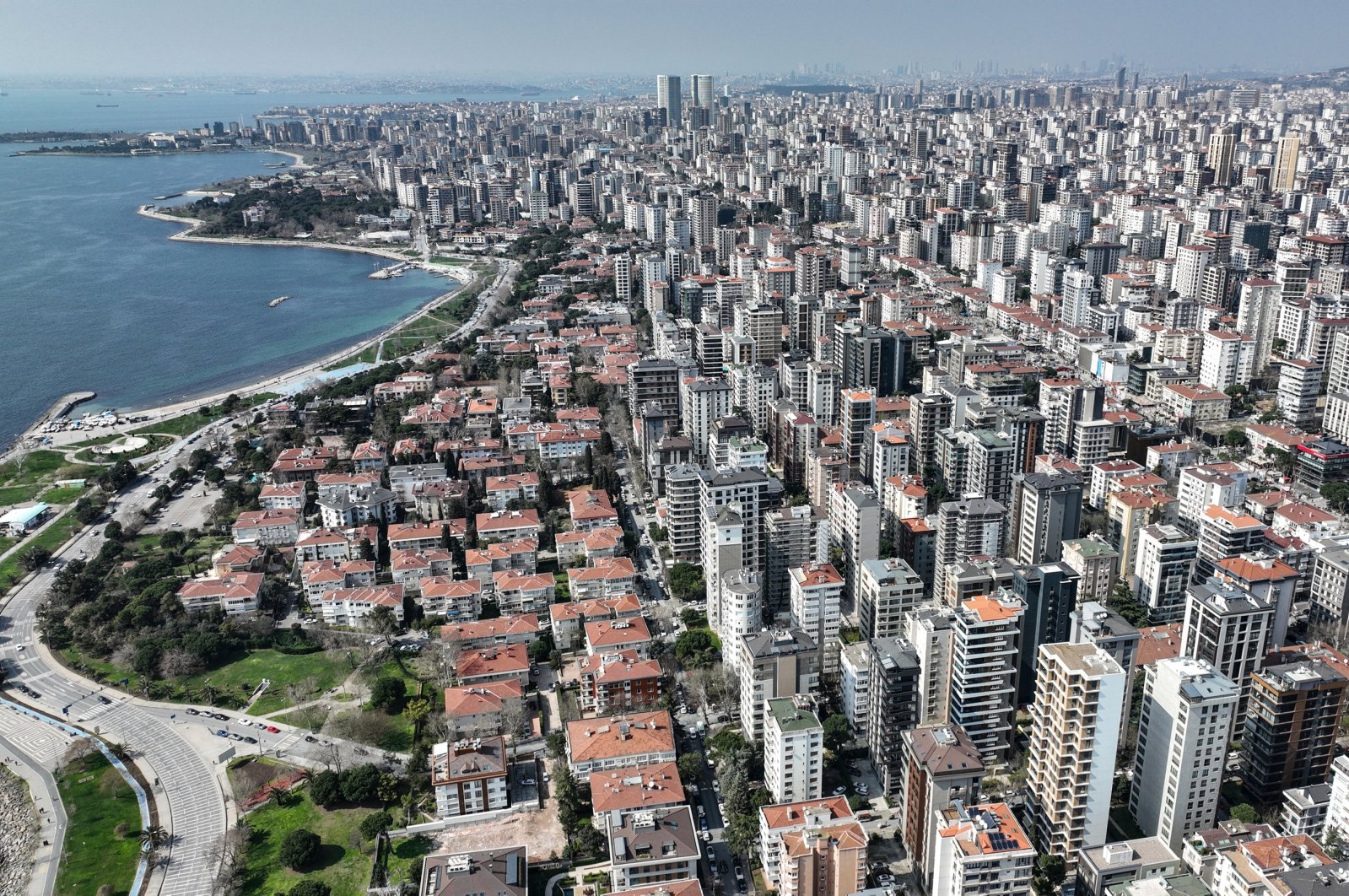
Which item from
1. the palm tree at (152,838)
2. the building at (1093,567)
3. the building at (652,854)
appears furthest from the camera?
the building at (1093,567)

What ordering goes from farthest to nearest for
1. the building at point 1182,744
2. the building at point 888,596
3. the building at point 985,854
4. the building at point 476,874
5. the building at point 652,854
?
the building at point 888,596 < the building at point 652,854 < the building at point 1182,744 < the building at point 476,874 < the building at point 985,854

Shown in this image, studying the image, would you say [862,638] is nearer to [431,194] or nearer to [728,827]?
[728,827]

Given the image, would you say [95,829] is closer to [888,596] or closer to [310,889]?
[310,889]

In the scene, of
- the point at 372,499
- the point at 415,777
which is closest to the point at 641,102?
the point at 372,499

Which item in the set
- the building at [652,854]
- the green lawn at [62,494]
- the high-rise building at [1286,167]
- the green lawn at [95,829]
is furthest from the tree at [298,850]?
the high-rise building at [1286,167]

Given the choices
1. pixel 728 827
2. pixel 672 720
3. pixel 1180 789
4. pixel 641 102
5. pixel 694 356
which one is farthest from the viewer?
pixel 641 102

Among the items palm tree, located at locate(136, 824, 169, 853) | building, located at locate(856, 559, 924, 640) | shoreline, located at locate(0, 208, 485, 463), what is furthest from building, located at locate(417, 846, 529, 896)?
shoreline, located at locate(0, 208, 485, 463)

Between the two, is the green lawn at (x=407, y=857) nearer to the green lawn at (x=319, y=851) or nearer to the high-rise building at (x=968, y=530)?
the green lawn at (x=319, y=851)

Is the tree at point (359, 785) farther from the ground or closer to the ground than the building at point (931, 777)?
closer to the ground

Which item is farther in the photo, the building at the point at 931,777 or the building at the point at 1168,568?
the building at the point at 1168,568
